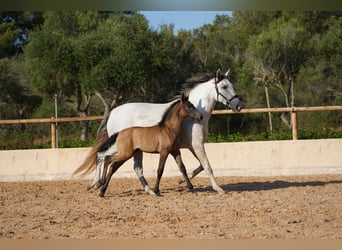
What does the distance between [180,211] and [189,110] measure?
2.23m

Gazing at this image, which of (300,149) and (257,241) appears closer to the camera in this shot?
(257,241)

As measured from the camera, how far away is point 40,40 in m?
25.2

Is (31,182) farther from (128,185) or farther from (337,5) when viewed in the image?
(337,5)

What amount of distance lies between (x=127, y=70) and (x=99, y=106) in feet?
18.7

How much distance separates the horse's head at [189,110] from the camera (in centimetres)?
Answer: 891

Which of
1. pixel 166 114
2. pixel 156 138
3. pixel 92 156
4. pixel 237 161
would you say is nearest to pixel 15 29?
pixel 237 161

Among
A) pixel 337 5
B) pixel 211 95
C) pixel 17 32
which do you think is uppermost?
pixel 17 32

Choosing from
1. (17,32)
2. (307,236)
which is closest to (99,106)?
(17,32)

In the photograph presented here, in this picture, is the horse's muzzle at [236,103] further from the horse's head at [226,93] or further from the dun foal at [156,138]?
the dun foal at [156,138]

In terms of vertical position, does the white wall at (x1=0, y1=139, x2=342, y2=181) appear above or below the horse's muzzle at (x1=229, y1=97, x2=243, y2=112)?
below

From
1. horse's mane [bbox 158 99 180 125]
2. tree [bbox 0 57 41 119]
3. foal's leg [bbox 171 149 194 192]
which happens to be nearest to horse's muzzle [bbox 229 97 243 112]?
horse's mane [bbox 158 99 180 125]

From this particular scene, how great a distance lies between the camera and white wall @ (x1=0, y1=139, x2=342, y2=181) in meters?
11.4

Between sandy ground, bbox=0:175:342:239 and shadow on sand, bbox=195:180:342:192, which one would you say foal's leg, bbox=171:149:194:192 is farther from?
shadow on sand, bbox=195:180:342:192

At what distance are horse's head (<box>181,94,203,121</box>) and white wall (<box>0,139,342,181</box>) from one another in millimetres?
2760
